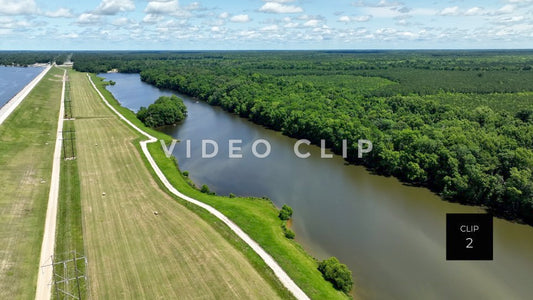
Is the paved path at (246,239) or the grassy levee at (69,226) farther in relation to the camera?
the paved path at (246,239)

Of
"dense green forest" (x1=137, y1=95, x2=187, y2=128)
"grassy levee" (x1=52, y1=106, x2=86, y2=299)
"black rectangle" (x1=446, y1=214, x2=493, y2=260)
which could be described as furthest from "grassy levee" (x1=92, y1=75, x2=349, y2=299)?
"dense green forest" (x1=137, y1=95, x2=187, y2=128)

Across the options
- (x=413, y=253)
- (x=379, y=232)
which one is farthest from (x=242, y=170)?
(x=413, y=253)

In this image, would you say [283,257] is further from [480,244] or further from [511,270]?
[511,270]

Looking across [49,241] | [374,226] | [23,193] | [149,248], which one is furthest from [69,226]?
[374,226]

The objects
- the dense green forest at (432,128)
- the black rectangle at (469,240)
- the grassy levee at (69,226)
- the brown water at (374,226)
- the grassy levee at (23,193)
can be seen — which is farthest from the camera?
the dense green forest at (432,128)

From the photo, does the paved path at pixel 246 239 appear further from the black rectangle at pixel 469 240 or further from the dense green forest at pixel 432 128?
the dense green forest at pixel 432 128

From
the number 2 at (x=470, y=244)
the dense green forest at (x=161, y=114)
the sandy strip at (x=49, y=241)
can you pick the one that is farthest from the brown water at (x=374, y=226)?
the dense green forest at (x=161, y=114)

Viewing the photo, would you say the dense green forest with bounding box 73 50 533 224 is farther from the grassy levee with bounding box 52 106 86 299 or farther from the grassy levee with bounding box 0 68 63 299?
the grassy levee with bounding box 0 68 63 299
